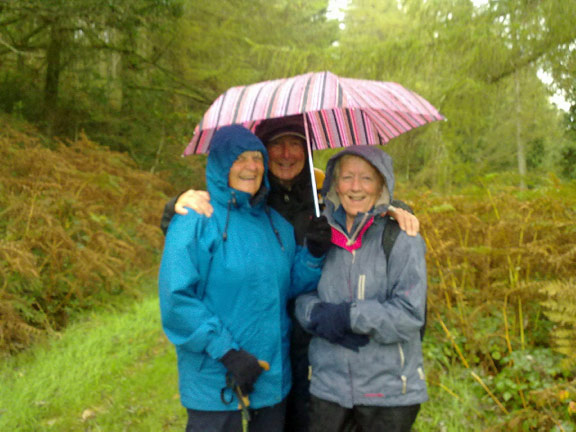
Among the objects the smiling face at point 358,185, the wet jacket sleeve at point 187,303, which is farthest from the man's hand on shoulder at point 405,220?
the wet jacket sleeve at point 187,303

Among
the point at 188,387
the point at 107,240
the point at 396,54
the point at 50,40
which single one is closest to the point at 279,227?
the point at 188,387

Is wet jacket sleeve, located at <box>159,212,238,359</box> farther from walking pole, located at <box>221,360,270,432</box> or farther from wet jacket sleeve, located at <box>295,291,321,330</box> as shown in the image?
wet jacket sleeve, located at <box>295,291,321,330</box>

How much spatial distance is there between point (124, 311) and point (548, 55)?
749 centimetres

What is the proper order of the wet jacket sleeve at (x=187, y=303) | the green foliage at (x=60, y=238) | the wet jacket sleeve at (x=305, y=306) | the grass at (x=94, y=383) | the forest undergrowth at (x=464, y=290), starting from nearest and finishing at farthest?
1. the wet jacket sleeve at (x=187, y=303)
2. the wet jacket sleeve at (x=305, y=306)
3. the forest undergrowth at (x=464, y=290)
4. the grass at (x=94, y=383)
5. the green foliage at (x=60, y=238)

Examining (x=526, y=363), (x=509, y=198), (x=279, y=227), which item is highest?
(x=509, y=198)

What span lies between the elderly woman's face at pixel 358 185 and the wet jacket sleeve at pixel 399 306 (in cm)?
30

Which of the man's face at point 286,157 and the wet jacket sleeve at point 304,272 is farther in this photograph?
the man's face at point 286,157

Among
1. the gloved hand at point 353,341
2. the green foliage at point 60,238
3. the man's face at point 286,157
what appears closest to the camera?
the gloved hand at point 353,341

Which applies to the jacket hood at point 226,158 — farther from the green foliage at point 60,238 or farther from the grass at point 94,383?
the green foliage at point 60,238

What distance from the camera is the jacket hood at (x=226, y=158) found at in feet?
7.86

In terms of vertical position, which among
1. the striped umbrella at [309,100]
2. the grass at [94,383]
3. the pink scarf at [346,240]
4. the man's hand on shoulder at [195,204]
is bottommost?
the grass at [94,383]

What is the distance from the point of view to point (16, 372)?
170 inches

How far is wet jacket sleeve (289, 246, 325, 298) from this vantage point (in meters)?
2.43

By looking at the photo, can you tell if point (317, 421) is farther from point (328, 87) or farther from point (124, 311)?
point (124, 311)
